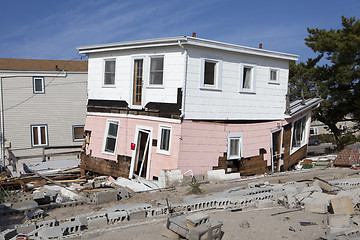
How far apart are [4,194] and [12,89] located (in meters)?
12.8

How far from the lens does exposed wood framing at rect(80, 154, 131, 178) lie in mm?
14703

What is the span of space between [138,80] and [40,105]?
11561mm

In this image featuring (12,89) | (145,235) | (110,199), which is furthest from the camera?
(12,89)

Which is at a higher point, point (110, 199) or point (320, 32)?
point (320, 32)

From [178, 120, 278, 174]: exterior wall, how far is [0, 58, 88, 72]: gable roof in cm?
1395

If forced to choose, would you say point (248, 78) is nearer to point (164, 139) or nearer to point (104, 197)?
point (164, 139)

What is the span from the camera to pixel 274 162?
16391 millimetres

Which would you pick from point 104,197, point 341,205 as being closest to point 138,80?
point 104,197

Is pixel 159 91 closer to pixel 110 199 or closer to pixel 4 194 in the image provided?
pixel 110 199

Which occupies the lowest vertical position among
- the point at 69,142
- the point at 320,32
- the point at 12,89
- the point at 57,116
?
the point at 69,142

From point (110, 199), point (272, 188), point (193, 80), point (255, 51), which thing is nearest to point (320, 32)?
point (255, 51)

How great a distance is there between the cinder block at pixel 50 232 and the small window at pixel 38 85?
17.5 metres

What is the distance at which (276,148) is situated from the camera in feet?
54.1

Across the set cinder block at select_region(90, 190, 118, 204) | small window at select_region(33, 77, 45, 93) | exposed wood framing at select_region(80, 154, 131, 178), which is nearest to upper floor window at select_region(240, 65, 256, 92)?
exposed wood framing at select_region(80, 154, 131, 178)
